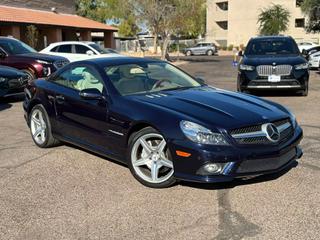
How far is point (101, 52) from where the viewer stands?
19.1m

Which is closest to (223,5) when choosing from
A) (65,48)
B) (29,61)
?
(65,48)

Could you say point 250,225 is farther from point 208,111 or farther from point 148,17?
point 148,17

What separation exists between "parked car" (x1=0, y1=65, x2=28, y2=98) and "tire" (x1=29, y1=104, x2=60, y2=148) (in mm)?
4702

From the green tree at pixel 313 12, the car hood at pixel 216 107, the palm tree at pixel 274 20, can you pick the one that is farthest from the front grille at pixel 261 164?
the palm tree at pixel 274 20

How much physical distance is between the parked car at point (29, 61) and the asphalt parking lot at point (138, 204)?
8181mm

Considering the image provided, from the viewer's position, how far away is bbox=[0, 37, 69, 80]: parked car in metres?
14.4

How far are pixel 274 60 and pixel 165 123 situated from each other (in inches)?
313

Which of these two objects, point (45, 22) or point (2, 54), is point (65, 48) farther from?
point (45, 22)

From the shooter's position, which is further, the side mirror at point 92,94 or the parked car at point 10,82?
the parked car at point 10,82

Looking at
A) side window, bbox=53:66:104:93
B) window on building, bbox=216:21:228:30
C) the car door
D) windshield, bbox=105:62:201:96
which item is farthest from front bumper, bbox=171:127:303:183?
window on building, bbox=216:21:228:30

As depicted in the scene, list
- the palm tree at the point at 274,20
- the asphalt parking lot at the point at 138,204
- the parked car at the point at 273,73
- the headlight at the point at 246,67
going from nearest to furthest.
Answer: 1. the asphalt parking lot at the point at 138,204
2. the parked car at the point at 273,73
3. the headlight at the point at 246,67
4. the palm tree at the point at 274,20

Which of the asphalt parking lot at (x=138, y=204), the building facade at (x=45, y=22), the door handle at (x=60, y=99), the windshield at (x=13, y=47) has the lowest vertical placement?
the asphalt parking lot at (x=138, y=204)

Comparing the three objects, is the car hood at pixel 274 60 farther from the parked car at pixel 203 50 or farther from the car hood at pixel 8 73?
the parked car at pixel 203 50

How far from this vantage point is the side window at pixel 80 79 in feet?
20.2
